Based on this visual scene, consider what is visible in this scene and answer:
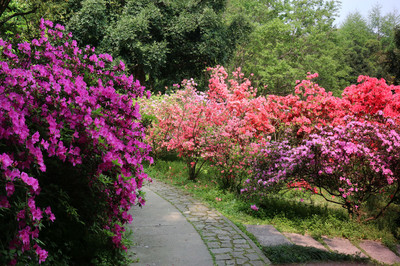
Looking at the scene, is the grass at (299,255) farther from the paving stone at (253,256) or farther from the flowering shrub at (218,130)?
the flowering shrub at (218,130)

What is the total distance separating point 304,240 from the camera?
521cm

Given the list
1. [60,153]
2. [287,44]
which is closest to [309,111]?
[60,153]

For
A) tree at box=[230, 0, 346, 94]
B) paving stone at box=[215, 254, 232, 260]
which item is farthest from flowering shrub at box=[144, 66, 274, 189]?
tree at box=[230, 0, 346, 94]

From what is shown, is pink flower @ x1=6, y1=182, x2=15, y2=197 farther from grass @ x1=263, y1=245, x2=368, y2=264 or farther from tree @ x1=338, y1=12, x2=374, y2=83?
tree @ x1=338, y1=12, x2=374, y2=83

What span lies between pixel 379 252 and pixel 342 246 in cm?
59

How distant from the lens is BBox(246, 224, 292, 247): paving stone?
16.0ft

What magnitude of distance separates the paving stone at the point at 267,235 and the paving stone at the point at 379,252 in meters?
1.35

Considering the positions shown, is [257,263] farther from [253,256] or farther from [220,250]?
[220,250]

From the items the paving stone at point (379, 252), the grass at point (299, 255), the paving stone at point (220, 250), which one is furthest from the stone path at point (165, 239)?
the paving stone at point (379, 252)

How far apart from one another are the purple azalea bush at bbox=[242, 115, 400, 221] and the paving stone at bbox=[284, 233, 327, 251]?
0.97m

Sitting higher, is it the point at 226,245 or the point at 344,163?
the point at 344,163

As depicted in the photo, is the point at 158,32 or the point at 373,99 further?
the point at 158,32

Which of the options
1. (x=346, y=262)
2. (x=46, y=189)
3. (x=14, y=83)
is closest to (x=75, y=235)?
(x=46, y=189)

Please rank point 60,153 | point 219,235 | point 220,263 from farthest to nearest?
point 219,235 → point 220,263 → point 60,153
